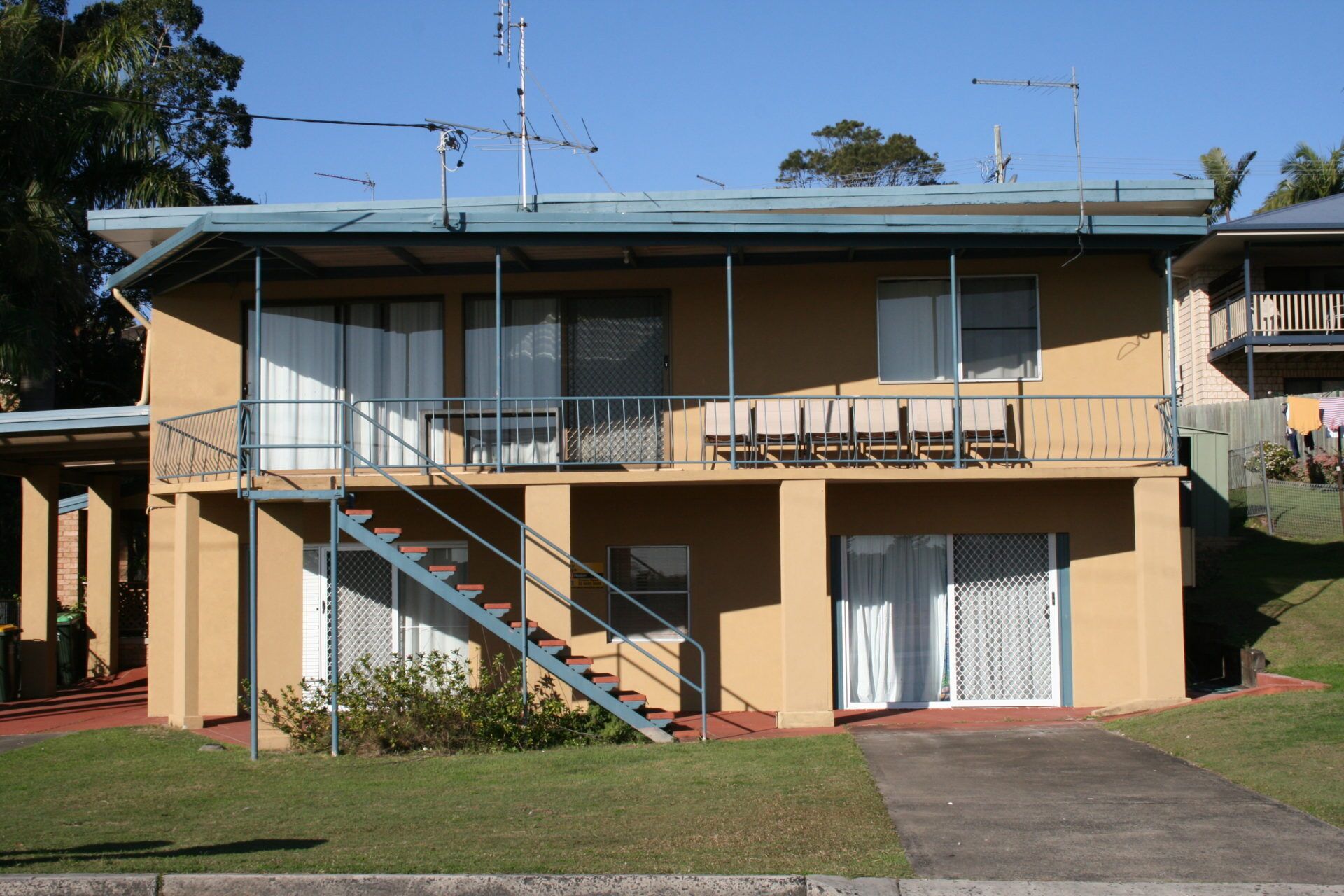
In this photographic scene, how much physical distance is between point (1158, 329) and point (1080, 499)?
6.94 feet

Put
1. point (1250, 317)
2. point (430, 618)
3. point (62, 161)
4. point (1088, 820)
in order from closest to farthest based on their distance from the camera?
point (1088, 820) → point (430, 618) → point (62, 161) → point (1250, 317)

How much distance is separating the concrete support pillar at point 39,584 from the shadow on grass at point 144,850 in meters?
10.7

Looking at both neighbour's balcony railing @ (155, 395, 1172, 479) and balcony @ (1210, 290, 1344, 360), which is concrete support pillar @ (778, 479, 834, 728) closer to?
neighbour's balcony railing @ (155, 395, 1172, 479)

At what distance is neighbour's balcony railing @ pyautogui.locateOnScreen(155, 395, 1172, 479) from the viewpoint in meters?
13.4

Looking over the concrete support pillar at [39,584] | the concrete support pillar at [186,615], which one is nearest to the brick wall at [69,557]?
the concrete support pillar at [39,584]

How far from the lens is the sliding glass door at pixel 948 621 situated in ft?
45.8

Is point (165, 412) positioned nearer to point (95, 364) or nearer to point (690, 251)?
point (690, 251)

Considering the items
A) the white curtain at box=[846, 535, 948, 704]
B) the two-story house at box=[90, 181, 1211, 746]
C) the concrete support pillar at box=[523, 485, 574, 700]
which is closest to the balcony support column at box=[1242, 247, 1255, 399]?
the two-story house at box=[90, 181, 1211, 746]

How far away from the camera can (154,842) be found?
789cm

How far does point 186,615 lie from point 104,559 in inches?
246

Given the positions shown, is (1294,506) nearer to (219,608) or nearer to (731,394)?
(731,394)

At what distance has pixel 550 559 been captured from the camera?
12.8 m

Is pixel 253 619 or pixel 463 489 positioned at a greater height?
pixel 463 489

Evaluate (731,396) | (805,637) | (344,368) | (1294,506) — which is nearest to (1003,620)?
(805,637)
